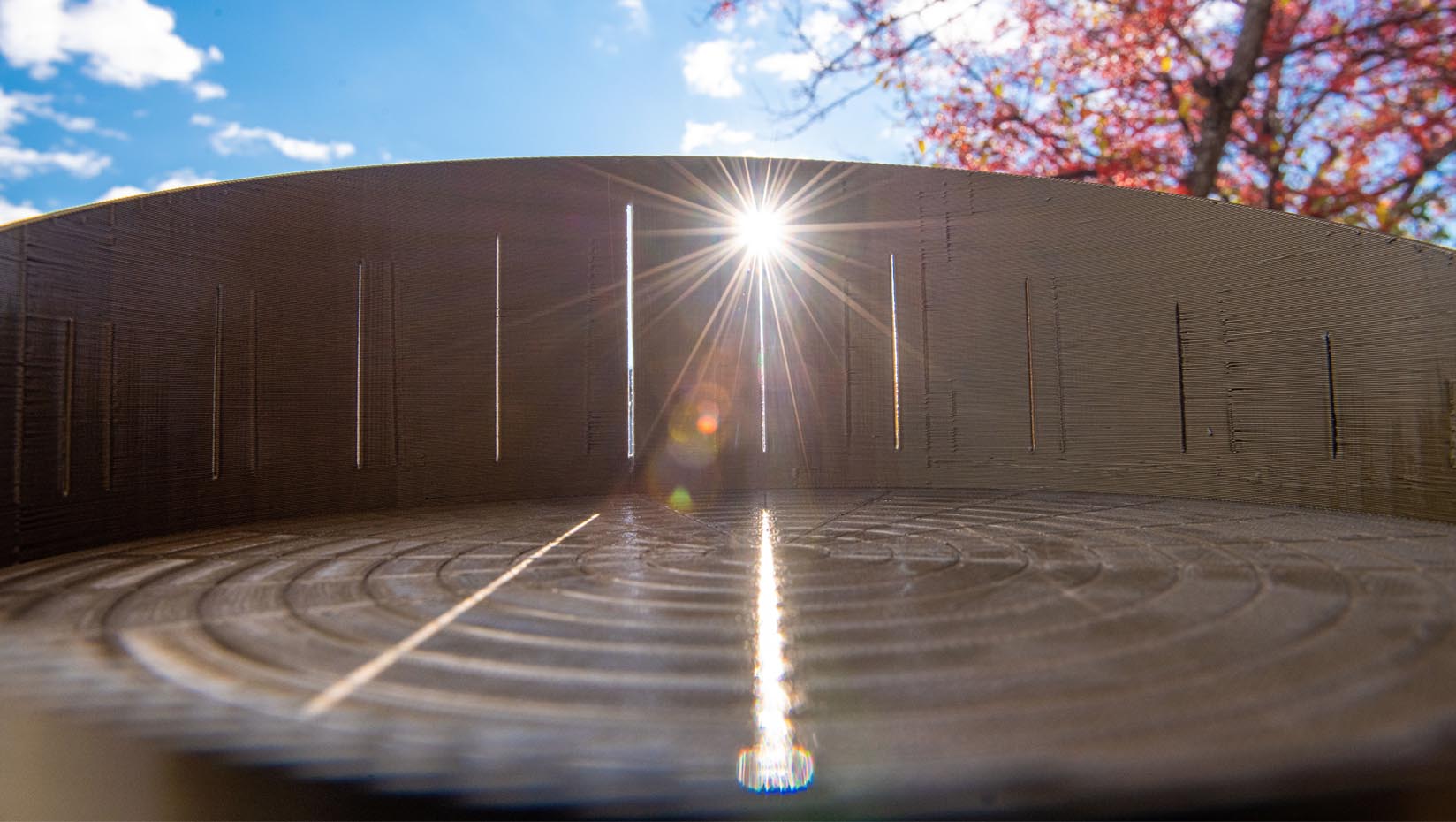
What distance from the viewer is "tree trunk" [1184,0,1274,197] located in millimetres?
6430

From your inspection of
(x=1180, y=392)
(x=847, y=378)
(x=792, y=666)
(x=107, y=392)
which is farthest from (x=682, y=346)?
(x=792, y=666)

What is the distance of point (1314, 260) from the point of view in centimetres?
331

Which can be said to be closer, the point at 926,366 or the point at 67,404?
the point at 67,404

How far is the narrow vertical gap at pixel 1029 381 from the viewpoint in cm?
450

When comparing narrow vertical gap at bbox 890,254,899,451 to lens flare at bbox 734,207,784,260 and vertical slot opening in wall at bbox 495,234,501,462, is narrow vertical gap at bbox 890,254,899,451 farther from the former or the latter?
vertical slot opening in wall at bbox 495,234,501,462

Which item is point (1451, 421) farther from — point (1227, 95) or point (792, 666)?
point (1227, 95)

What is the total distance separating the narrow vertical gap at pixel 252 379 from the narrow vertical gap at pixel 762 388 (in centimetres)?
276

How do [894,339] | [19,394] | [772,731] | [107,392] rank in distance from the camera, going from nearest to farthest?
[772,731] → [19,394] → [107,392] → [894,339]

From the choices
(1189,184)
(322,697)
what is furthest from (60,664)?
(1189,184)

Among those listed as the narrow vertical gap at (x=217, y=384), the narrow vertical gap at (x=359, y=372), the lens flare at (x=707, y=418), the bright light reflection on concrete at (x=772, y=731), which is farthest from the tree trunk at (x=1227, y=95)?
the narrow vertical gap at (x=217, y=384)

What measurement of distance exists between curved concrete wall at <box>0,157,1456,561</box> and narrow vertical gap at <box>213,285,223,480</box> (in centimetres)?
2

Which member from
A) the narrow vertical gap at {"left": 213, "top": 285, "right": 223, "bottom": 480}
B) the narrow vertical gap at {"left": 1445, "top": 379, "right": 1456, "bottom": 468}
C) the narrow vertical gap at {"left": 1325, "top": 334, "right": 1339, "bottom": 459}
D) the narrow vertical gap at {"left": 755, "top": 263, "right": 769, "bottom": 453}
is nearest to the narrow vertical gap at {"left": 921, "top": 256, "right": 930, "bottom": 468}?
the narrow vertical gap at {"left": 755, "top": 263, "right": 769, "bottom": 453}

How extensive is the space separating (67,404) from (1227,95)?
26.1 ft

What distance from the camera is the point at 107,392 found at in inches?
111
